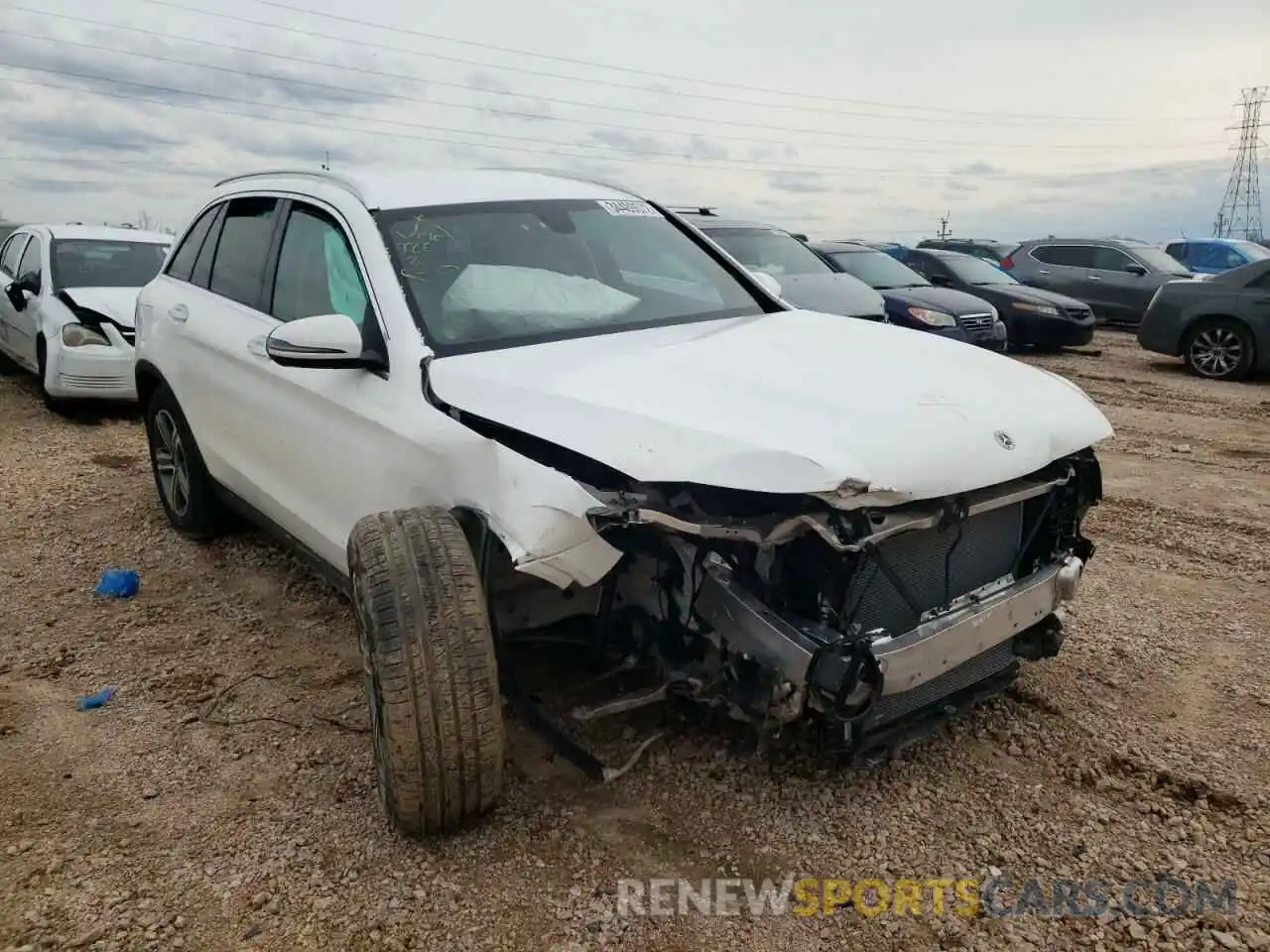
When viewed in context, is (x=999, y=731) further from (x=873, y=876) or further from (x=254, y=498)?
(x=254, y=498)

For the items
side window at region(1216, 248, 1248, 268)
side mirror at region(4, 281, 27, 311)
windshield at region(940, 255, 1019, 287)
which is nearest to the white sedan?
side mirror at region(4, 281, 27, 311)

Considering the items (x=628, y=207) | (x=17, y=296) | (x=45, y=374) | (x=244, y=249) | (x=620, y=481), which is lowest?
(x=45, y=374)

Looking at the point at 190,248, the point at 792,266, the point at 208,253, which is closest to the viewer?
the point at 208,253

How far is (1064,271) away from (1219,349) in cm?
458

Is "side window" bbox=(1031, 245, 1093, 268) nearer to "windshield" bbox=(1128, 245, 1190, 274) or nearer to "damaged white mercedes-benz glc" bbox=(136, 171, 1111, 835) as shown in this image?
"windshield" bbox=(1128, 245, 1190, 274)

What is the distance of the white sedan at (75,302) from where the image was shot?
7988mm

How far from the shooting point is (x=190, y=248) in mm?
4855

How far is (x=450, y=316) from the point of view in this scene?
3.15 meters

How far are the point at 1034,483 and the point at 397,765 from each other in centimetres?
195

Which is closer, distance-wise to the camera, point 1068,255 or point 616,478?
point 616,478

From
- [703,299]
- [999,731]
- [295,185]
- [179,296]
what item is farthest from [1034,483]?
[179,296]

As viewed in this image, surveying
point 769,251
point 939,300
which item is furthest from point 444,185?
point 939,300

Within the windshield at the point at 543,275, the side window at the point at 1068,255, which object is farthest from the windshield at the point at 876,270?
the windshield at the point at 543,275

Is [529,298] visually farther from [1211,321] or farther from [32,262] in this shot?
[1211,321]
